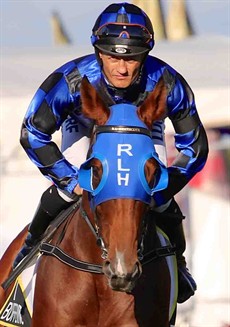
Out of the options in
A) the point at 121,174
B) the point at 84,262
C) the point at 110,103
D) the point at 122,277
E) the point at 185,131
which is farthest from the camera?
the point at 185,131

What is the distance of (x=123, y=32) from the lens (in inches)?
210

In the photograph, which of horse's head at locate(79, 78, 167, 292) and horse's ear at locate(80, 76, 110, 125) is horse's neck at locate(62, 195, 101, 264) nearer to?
horse's head at locate(79, 78, 167, 292)

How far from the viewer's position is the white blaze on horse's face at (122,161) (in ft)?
15.5

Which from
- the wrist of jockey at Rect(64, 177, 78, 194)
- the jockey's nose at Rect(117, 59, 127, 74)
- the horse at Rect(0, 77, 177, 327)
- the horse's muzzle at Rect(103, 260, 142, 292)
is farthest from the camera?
the wrist of jockey at Rect(64, 177, 78, 194)

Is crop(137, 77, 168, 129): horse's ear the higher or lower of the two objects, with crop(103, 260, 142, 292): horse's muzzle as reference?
higher

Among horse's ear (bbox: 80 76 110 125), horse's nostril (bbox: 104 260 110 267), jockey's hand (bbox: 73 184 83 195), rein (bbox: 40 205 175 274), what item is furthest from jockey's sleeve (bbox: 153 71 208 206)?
horse's nostril (bbox: 104 260 110 267)

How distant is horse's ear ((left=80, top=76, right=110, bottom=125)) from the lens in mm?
4906

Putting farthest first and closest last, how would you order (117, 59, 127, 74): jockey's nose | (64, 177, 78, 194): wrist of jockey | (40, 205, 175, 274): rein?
(64, 177, 78, 194): wrist of jockey < (117, 59, 127, 74): jockey's nose < (40, 205, 175, 274): rein

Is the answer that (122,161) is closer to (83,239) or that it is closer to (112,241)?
(112,241)

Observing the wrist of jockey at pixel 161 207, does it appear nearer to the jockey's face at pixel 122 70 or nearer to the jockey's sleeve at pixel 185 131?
the jockey's sleeve at pixel 185 131

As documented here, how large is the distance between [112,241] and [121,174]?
27cm

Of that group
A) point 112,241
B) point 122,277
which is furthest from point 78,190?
point 122,277

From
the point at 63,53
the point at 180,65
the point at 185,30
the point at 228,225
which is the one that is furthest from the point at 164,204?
the point at 185,30

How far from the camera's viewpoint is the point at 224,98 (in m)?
10.6
